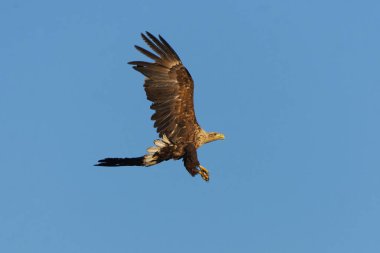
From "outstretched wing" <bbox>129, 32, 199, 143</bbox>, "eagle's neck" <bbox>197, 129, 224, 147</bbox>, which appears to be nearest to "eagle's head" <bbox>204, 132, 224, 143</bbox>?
"eagle's neck" <bbox>197, 129, 224, 147</bbox>

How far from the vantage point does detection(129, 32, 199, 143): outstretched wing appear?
535 inches

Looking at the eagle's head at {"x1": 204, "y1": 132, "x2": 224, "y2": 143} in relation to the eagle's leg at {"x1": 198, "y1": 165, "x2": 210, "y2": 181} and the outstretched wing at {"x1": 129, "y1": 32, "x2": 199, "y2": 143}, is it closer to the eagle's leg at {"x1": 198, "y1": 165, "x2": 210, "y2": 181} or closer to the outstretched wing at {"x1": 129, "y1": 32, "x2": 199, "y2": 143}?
the outstretched wing at {"x1": 129, "y1": 32, "x2": 199, "y2": 143}

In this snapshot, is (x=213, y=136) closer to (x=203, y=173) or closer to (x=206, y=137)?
(x=206, y=137)

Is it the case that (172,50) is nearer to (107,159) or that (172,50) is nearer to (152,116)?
(152,116)

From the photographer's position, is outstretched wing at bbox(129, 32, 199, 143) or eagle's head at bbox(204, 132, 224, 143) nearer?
outstretched wing at bbox(129, 32, 199, 143)

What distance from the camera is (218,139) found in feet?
47.1

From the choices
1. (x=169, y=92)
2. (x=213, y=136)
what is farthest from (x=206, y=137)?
(x=169, y=92)

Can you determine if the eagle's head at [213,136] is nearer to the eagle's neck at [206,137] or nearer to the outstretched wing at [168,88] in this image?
the eagle's neck at [206,137]

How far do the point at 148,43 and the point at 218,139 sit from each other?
9.51ft

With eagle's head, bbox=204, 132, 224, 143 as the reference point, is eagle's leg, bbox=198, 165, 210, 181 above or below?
below

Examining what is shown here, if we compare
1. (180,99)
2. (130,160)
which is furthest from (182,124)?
(130,160)

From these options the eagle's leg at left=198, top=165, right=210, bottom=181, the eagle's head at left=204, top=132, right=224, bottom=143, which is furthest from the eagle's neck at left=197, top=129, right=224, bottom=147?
the eagle's leg at left=198, top=165, right=210, bottom=181

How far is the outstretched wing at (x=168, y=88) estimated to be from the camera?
44.5 feet

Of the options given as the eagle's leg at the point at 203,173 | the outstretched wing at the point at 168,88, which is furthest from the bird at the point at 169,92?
the eagle's leg at the point at 203,173
